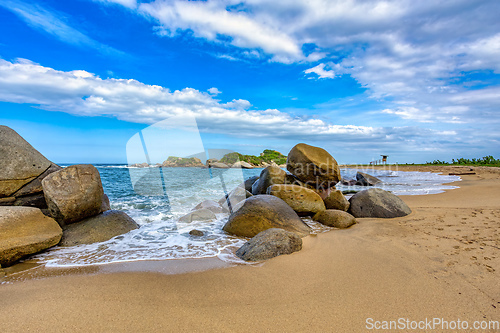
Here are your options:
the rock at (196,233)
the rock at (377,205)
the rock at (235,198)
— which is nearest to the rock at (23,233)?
the rock at (196,233)

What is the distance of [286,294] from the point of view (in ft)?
9.50

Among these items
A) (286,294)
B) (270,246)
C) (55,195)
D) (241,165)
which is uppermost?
(241,165)

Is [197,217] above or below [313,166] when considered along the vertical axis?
below

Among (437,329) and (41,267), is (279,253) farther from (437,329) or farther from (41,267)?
(41,267)

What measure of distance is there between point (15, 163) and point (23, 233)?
214cm

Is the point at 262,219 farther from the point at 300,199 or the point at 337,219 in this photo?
the point at 337,219

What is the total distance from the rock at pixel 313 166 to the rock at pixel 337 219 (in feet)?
8.28

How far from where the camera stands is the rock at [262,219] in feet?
18.9

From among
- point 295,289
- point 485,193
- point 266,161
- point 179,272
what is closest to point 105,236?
point 179,272

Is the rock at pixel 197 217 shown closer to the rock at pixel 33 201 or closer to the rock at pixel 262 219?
the rock at pixel 262 219

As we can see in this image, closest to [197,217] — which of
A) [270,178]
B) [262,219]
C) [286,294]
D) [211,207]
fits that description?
[211,207]

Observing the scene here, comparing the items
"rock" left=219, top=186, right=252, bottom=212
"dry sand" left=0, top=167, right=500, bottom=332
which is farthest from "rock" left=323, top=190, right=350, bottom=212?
"dry sand" left=0, top=167, right=500, bottom=332

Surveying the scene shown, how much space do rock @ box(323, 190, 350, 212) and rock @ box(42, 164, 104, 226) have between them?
6639mm

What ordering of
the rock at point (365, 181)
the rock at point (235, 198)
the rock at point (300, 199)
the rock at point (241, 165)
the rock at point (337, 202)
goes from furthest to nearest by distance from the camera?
the rock at point (241, 165)
the rock at point (365, 181)
the rock at point (235, 198)
the rock at point (337, 202)
the rock at point (300, 199)
